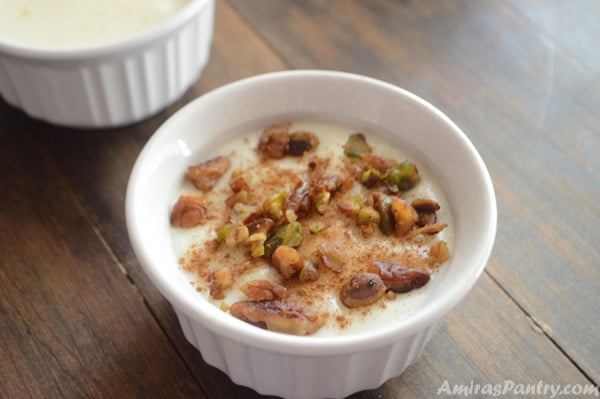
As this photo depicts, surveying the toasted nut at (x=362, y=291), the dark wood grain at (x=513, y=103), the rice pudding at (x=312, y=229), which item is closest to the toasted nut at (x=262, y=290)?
the rice pudding at (x=312, y=229)

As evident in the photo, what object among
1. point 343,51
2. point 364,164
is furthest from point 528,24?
point 364,164

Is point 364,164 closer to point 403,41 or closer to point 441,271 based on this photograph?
point 441,271

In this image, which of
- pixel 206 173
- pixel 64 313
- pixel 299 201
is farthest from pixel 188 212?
pixel 64 313

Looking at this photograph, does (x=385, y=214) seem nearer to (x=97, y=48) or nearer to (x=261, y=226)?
(x=261, y=226)

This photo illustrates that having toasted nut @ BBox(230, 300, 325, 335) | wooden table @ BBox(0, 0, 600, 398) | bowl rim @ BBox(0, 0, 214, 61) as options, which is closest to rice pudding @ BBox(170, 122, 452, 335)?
toasted nut @ BBox(230, 300, 325, 335)

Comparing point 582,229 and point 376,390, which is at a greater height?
point 582,229

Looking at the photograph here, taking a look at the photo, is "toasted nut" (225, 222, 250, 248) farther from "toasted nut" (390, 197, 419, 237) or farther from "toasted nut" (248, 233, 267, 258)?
"toasted nut" (390, 197, 419, 237)
